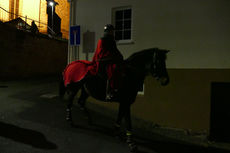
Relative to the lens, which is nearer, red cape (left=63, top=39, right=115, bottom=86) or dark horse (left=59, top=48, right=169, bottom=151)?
dark horse (left=59, top=48, right=169, bottom=151)

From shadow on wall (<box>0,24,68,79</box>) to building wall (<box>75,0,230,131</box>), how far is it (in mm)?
9612

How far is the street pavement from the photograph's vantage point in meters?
3.84

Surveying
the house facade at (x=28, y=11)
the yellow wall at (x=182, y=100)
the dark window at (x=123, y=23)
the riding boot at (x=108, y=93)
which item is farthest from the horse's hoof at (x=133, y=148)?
the house facade at (x=28, y=11)

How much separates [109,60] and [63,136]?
2170 millimetres

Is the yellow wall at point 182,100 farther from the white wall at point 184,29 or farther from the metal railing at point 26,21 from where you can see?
the metal railing at point 26,21

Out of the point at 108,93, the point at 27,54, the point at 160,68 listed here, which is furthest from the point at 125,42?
the point at 27,54

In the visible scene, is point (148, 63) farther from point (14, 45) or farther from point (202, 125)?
point (14, 45)

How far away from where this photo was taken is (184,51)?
6.07 m

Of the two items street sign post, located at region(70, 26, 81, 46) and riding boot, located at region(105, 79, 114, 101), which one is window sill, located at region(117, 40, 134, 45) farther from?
riding boot, located at region(105, 79, 114, 101)

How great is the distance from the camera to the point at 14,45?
1274 cm

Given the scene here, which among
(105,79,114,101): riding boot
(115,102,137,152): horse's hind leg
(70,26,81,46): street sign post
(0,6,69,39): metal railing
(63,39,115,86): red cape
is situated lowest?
(115,102,137,152): horse's hind leg

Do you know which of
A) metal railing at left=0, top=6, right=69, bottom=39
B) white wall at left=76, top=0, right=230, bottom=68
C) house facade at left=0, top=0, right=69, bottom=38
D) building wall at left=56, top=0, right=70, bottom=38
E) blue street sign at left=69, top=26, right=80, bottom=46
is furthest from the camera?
building wall at left=56, top=0, right=70, bottom=38

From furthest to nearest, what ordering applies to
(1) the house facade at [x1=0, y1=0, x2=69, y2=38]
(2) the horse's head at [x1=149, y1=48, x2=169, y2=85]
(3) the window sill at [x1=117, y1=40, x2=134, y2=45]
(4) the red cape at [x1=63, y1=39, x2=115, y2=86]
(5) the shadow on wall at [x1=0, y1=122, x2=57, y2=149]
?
(1) the house facade at [x1=0, y1=0, x2=69, y2=38], (3) the window sill at [x1=117, y1=40, x2=134, y2=45], (4) the red cape at [x1=63, y1=39, x2=115, y2=86], (5) the shadow on wall at [x1=0, y1=122, x2=57, y2=149], (2) the horse's head at [x1=149, y1=48, x2=169, y2=85]

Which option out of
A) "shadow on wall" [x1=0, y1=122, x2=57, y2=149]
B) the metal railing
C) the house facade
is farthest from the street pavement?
the house facade
